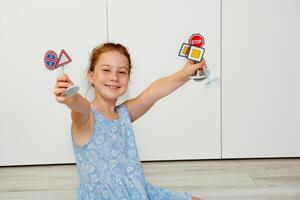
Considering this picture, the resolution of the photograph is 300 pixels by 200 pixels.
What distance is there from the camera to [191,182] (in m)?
1.58

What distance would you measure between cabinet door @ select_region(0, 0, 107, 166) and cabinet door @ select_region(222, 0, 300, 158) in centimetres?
62

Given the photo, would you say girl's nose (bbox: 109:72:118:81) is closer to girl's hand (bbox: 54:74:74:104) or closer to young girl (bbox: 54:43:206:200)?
young girl (bbox: 54:43:206:200)

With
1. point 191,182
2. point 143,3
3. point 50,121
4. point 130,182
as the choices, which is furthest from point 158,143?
point 130,182

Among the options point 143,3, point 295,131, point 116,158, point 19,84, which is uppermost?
point 143,3

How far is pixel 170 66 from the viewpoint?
1.80m

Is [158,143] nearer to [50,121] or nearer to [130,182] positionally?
[50,121]

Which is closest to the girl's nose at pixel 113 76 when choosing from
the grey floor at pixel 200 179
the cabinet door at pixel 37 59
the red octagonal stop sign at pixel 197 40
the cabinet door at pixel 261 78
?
the red octagonal stop sign at pixel 197 40

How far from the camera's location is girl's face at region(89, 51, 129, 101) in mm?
988

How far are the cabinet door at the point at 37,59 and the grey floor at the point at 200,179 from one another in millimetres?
165

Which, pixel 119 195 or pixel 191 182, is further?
pixel 191 182

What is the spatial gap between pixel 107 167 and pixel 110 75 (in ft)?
0.76

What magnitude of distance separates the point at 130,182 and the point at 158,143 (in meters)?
0.89

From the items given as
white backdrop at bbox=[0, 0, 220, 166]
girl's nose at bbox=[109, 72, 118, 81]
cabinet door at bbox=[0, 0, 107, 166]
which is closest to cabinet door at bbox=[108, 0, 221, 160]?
white backdrop at bbox=[0, 0, 220, 166]

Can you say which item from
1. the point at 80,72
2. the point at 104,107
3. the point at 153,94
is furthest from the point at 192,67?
the point at 80,72
